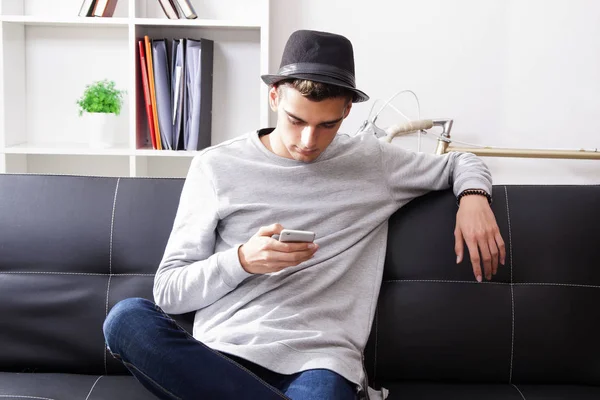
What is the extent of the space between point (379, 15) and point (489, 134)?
2.00 feet

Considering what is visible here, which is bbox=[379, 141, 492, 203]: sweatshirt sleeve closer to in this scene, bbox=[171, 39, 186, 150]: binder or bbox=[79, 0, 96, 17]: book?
bbox=[171, 39, 186, 150]: binder

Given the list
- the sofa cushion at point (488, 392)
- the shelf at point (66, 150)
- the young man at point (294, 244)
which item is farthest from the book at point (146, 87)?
the sofa cushion at point (488, 392)

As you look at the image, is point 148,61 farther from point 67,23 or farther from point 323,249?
point 323,249

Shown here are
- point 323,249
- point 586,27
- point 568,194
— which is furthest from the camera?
point 586,27

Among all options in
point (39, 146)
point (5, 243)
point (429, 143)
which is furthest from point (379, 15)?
point (5, 243)

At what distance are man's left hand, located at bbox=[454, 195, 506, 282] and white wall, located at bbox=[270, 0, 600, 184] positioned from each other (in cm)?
120

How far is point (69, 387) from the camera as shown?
5.02 feet

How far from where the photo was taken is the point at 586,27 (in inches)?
106

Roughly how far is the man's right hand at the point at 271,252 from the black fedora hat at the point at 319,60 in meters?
0.33

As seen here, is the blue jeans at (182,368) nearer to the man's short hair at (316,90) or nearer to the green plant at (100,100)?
the man's short hair at (316,90)

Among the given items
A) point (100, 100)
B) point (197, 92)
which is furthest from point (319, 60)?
point (100, 100)

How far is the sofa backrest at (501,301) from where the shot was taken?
161 centimetres

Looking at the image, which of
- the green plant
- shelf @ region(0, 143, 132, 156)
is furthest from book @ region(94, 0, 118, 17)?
shelf @ region(0, 143, 132, 156)

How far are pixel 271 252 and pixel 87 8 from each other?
1.54 meters
